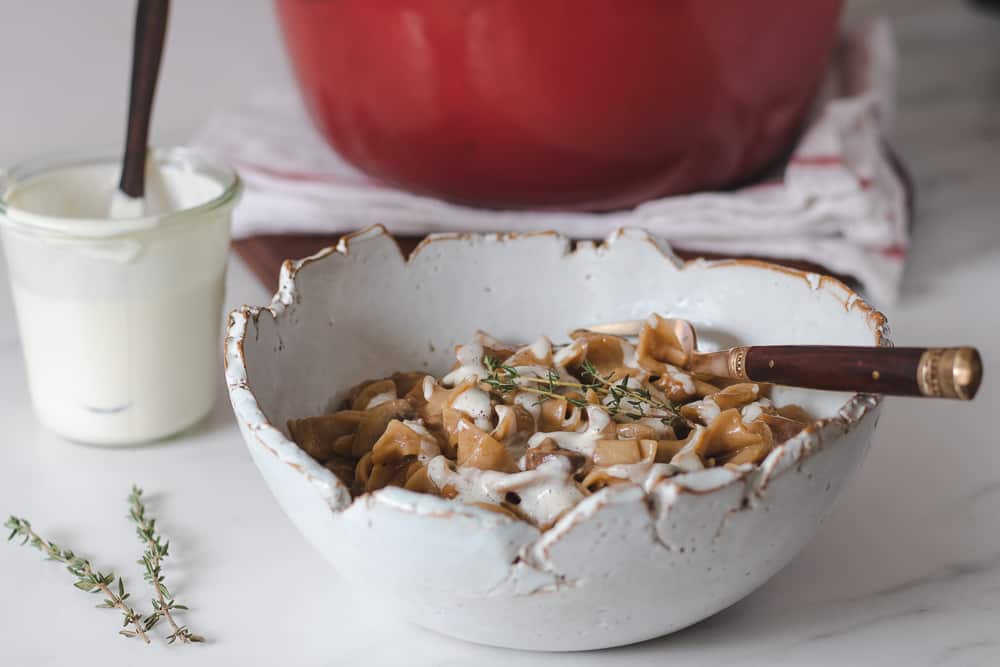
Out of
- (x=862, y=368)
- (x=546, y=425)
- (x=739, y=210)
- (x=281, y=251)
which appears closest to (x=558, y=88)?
(x=739, y=210)

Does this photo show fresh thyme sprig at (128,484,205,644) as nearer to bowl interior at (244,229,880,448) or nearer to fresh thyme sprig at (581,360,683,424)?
bowl interior at (244,229,880,448)

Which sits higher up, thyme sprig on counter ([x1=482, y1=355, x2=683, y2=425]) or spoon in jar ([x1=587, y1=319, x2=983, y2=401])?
spoon in jar ([x1=587, y1=319, x2=983, y2=401])

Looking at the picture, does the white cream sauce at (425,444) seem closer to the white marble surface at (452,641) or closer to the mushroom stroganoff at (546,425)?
the mushroom stroganoff at (546,425)

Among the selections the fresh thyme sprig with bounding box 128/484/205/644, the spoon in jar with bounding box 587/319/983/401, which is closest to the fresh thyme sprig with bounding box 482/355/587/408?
the spoon in jar with bounding box 587/319/983/401

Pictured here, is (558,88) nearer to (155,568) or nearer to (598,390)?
(598,390)

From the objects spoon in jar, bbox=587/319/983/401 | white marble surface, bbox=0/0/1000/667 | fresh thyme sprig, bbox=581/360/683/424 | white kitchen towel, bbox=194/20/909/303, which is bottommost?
white marble surface, bbox=0/0/1000/667

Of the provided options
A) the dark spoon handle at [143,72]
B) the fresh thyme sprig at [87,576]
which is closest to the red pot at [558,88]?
the dark spoon handle at [143,72]
